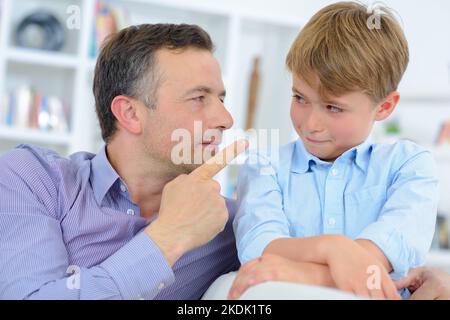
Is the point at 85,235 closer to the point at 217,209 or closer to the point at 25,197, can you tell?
the point at 25,197

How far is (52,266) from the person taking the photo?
1.29 meters

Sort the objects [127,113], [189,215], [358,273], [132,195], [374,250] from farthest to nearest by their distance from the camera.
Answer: [127,113], [132,195], [189,215], [374,250], [358,273]

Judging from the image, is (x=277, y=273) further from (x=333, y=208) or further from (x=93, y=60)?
(x=93, y=60)

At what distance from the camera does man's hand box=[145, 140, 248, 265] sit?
1.29 metres

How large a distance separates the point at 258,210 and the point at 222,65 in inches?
122

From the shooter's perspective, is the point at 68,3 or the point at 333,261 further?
the point at 68,3

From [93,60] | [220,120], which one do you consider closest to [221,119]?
[220,120]

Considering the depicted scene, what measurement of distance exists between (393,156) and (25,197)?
77 cm

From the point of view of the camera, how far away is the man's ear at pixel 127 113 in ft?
5.79

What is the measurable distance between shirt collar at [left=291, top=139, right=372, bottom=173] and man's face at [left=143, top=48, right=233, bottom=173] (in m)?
0.21

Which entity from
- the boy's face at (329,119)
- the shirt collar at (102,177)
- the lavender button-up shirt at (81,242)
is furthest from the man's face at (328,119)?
the shirt collar at (102,177)

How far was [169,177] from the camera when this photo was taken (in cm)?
175

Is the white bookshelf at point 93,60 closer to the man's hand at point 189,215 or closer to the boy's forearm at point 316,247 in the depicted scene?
the man's hand at point 189,215

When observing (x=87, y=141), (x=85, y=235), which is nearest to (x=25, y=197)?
(x=85, y=235)
